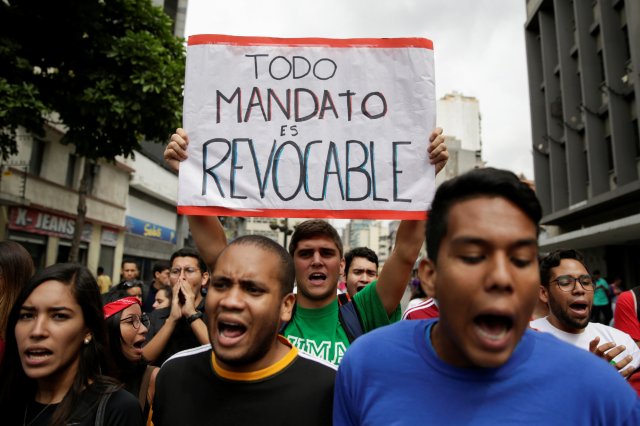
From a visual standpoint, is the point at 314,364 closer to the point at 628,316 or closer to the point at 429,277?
the point at 429,277

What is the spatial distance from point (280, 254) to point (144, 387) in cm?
152

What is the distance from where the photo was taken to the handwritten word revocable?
2719 millimetres

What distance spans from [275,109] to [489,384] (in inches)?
80.2

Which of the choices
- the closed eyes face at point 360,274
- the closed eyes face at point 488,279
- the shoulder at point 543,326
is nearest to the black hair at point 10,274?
the closed eyes face at point 488,279

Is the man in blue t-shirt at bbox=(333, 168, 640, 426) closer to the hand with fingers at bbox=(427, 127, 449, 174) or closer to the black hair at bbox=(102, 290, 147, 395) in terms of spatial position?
the hand with fingers at bbox=(427, 127, 449, 174)

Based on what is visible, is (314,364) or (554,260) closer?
(314,364)

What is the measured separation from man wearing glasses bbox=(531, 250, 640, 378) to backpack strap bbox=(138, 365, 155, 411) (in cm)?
266

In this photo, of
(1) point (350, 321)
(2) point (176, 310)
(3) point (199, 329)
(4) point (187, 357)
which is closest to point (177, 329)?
(2) point (176, 310)

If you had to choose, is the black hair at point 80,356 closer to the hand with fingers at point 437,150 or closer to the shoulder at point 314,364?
the shoulder at point 314,364

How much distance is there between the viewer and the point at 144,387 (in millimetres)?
2861

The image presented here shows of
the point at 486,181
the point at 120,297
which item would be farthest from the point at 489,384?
the point at 120,297

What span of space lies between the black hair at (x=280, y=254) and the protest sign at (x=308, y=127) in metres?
0.63

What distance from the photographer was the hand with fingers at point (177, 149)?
2689 millimetres

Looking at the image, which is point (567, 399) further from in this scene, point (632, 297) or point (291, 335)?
point (632, 297)
